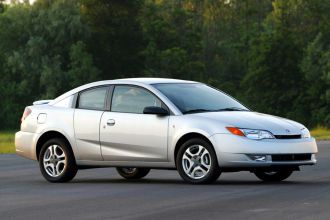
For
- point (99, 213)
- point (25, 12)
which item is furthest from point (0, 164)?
point (25, 12)

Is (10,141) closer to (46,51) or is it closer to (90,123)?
(90,123)

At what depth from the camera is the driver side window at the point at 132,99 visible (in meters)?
17.0

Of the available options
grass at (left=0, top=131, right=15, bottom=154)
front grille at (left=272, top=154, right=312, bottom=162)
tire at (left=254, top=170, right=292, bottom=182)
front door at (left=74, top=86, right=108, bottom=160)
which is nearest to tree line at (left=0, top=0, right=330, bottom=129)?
grass at (left=0, top=131, right=15, bottom=154)

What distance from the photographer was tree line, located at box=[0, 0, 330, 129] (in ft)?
293

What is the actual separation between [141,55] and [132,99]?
80006 mm

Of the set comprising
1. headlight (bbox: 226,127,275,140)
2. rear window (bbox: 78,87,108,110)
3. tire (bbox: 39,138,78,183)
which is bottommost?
tire (bbox: 39,138,78,183)

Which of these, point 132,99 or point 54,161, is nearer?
point 132,99

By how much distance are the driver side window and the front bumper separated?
1.35m

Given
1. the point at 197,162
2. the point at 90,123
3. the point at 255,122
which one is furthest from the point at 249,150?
the point at 90,123

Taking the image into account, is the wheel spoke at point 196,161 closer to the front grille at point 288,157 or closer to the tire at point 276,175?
the front grille at point 288,157

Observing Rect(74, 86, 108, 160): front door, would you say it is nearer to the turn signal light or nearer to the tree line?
the turn signal light

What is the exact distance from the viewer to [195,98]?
16938mm

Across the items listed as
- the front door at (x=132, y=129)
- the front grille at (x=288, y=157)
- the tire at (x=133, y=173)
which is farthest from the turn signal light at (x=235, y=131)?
the tire at (x=133, y=173)

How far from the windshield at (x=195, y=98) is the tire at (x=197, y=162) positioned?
0.57 metres
